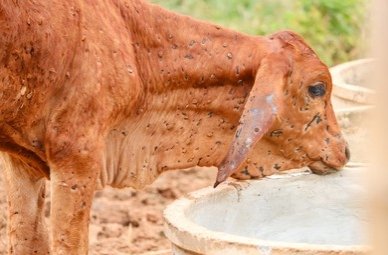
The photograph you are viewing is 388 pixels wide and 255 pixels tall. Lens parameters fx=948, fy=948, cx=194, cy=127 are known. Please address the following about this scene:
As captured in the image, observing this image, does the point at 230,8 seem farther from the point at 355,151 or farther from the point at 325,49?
the point at 355,151

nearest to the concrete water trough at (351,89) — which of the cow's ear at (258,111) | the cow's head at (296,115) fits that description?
the cow's head at (296,115)

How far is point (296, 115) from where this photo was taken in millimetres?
3883

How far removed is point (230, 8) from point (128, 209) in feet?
12.8

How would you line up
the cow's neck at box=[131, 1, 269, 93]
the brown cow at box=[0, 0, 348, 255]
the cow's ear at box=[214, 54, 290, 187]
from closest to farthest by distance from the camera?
the brown cow at box=[0, 0, 348, 255], the cow's ear at box=[214, 54, 290, 187], the cow's neck at box=[131, 1, 269, 93]

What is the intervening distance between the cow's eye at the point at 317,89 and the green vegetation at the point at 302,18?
5.09 metres

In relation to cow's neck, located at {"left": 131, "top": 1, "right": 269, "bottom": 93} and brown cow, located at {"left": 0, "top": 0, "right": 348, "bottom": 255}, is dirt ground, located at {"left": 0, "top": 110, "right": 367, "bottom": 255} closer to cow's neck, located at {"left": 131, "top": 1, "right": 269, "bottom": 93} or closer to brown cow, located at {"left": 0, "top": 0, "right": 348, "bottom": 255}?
brown cow, located at {"left": 0, "top": 0, "right": 348, "bottom": 255}

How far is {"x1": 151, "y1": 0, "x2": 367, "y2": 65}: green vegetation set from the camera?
9.23 meters

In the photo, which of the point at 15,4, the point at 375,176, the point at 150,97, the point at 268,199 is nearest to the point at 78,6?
the point at 15,4

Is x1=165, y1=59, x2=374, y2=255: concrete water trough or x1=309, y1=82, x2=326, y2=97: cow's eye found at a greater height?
x1=309, y1=82, x2=326, y2=97: cow's eye

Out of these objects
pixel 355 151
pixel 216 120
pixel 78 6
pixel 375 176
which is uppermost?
pixel 375 176

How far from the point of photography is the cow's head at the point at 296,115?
3773mm

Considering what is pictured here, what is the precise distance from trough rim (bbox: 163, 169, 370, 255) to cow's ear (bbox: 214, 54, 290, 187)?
34cm

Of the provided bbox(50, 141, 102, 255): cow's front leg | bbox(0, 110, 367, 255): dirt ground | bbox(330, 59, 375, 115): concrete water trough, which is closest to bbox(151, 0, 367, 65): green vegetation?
bbox(0, 110, 367, 255): dirt ground

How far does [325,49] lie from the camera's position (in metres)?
9.65
